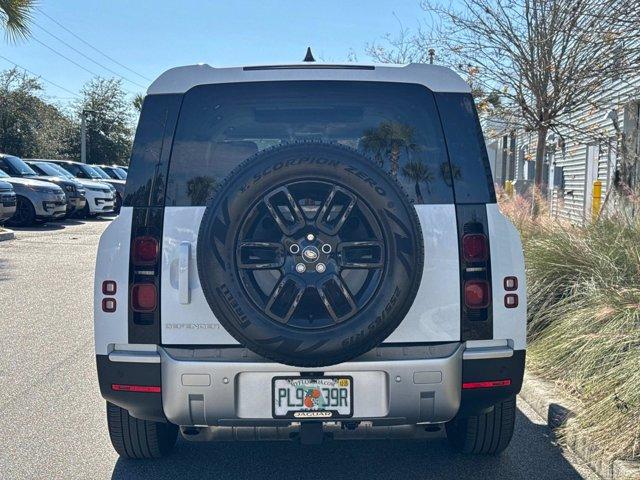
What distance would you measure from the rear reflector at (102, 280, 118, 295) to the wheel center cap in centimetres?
88

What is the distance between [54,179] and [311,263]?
2003cm

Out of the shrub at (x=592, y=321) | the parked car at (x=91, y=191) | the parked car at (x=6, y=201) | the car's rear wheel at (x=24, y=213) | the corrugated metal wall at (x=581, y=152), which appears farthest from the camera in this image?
the parked car at (x=91, y=191)

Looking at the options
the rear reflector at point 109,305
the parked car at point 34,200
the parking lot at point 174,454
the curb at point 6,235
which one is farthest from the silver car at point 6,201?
the rear reflector at point 109,305

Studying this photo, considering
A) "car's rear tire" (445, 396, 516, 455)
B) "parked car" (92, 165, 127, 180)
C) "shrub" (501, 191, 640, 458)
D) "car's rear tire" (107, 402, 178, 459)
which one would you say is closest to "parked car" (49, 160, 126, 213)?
"parked car" (92, 165, 127, 180)

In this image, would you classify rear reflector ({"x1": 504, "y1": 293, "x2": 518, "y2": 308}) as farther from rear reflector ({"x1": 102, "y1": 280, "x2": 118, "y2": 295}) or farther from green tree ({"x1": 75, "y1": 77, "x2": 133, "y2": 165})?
green tree ({"x1": 75, "y1": 77, "x2": 133, "y2": 165})

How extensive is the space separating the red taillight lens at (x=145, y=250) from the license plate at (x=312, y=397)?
76 centimetres

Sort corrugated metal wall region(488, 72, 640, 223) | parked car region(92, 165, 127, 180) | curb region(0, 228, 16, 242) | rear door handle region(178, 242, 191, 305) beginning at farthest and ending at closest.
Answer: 1. parked car region(92, 165, 127, 180)
2. curb region(0, 228, 16, 242)
3. corrugated metal wall region(488, 72, 640, 223)
4. rear door handle region(178, 242, 191, 305)

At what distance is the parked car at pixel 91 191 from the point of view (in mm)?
23125

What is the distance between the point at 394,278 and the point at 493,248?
56 centimetres

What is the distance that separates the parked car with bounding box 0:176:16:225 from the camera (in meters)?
17.3

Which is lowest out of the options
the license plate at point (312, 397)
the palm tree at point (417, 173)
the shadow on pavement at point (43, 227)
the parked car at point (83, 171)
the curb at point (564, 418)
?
the curb at point (564, 418)

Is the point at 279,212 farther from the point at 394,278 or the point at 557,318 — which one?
the point at 557,318

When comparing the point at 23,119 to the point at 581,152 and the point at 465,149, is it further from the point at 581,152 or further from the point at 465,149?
the point at 465,149

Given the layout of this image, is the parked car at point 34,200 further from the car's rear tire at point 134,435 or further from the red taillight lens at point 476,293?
the red taillight lens at point 476,293
